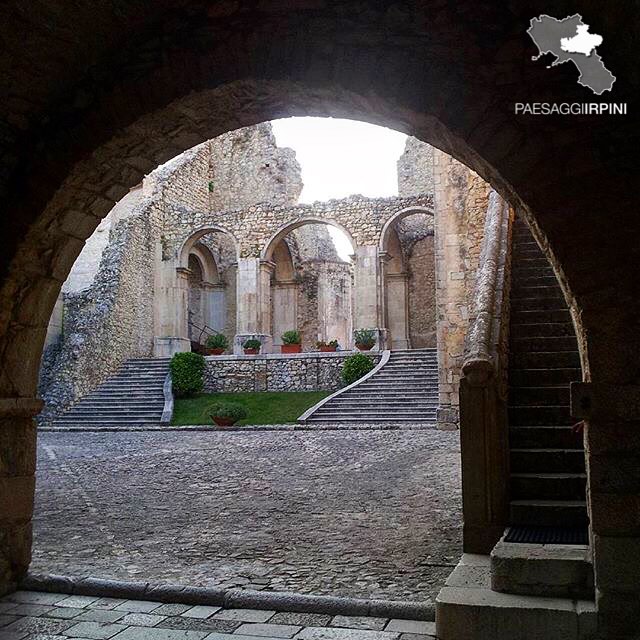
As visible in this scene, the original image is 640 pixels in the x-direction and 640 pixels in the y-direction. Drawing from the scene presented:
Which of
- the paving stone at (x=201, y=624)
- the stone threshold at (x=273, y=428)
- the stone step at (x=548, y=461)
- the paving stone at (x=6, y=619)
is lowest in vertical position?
the paving stone at (x=6, y=619)

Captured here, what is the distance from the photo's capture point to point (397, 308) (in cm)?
2512

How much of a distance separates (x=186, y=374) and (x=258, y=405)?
305cm

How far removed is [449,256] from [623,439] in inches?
430

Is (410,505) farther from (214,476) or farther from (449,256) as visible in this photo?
(449,256)

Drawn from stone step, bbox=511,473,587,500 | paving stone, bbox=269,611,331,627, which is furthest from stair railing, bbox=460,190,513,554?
paving stone, bbox=269,611,331,627

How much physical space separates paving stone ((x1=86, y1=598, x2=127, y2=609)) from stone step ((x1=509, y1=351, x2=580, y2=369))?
4.07 metres

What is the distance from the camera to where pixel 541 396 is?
19.7 feet

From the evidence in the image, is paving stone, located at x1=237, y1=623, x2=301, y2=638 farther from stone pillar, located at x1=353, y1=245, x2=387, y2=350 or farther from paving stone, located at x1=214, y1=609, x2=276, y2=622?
stone pillar, located at x1=353, y1=245, x2=387, y2=350

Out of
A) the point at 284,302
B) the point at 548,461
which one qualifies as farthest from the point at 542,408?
the point at 284,302

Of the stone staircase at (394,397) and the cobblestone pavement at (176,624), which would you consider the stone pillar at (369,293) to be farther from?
the cobblestone pavement at (176,624)

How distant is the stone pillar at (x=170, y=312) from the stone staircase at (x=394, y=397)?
854 cm

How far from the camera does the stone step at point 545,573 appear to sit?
3.44 m

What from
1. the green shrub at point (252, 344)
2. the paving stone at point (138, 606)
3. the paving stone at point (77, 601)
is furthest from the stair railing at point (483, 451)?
the green shrub at point (252, 344)

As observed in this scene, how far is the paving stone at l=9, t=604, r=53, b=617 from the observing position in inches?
155
